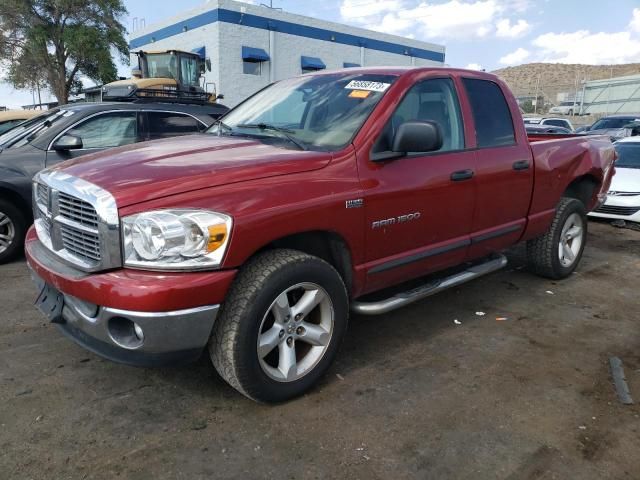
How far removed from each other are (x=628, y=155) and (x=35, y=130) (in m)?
9.10

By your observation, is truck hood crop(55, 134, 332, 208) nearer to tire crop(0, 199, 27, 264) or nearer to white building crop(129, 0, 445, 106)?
tire crop(0, 199, 27, 264)

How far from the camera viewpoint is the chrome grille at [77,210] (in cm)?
255

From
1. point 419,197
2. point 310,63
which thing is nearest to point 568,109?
point 310,63

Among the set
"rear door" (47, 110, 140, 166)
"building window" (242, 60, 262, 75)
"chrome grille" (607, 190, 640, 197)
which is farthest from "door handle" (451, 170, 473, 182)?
"building window" (242, 60, 262, 75)

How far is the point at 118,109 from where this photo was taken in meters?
6.14

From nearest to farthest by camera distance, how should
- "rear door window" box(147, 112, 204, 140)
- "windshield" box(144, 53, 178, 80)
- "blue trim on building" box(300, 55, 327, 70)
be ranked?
"rear door window" box(147, 112, 204, 140) → "windshield" box(144, 53, 178, 80) → "blue trim on building" box(300, 55, 327, 70)

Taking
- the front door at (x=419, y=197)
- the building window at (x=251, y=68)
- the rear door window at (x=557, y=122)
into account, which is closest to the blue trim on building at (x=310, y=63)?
the building window at (x=251, y=68)

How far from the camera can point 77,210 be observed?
2682 mm

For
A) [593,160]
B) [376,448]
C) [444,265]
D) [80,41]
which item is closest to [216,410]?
[376,448]

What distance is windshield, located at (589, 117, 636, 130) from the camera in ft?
57.8

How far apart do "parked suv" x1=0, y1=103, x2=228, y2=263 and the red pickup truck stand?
7.57 ft

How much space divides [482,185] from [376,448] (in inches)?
84.5

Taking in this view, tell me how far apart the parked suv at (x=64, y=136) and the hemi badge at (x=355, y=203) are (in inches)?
106

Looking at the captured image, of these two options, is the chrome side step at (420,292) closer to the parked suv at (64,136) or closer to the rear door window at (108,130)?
the parked suv at (64,136)
